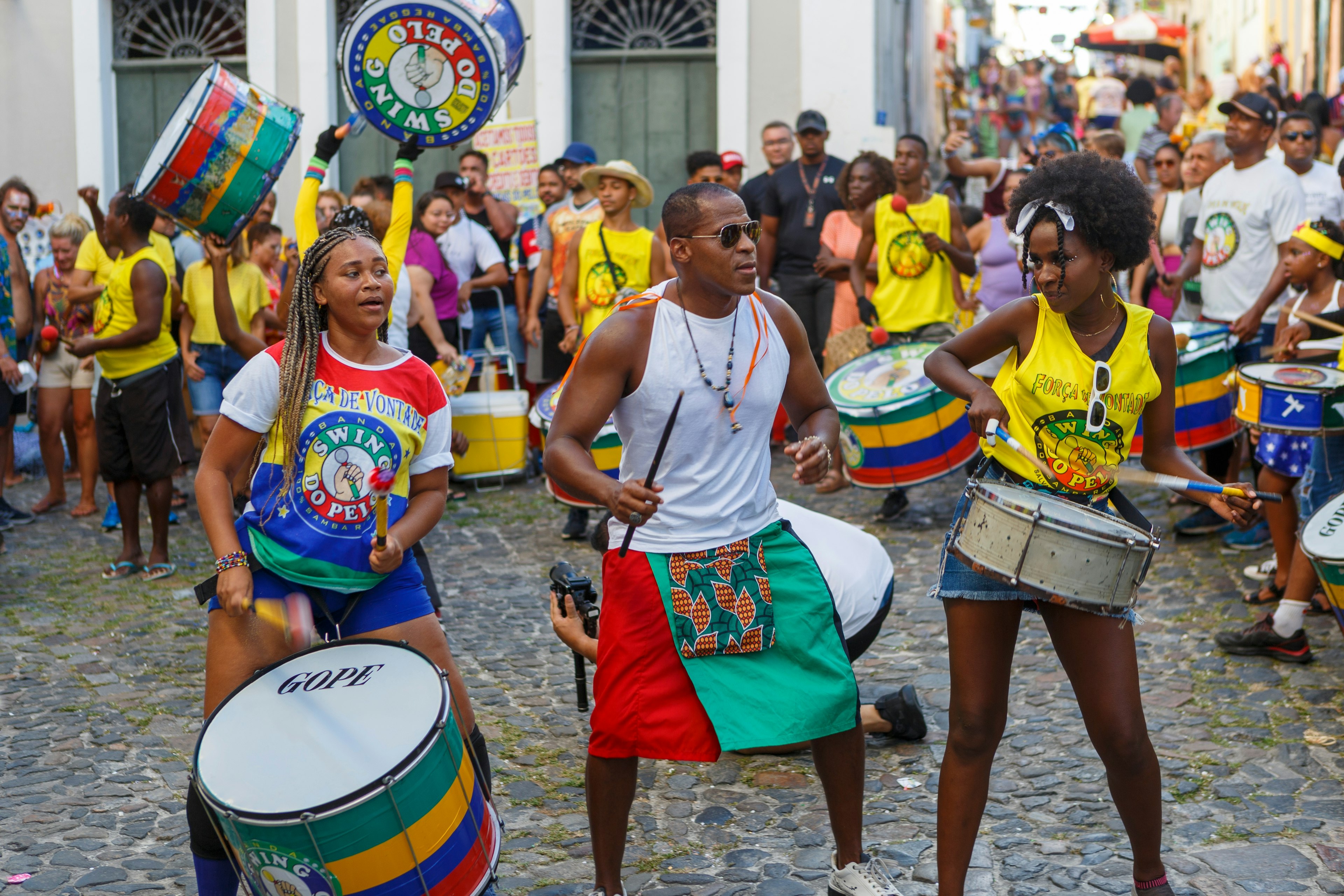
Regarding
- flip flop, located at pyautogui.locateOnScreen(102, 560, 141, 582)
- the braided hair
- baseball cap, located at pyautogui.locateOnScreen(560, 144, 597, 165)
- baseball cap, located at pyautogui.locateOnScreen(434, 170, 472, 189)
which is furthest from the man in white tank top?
baseball cap, located at pyautogui.locateOnScreen(560, 144, 597, 165)

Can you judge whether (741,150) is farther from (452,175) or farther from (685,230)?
(685,230)

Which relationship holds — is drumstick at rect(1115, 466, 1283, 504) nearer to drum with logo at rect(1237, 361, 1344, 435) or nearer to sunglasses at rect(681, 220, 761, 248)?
sunglasses at rect(681, 220, 761, 248)

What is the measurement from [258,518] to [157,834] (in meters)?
1.28

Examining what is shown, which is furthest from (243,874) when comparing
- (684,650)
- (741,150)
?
(741,150)

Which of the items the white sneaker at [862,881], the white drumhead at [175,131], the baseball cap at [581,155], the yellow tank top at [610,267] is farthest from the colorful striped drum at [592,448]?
the white sneaker at [862,881]

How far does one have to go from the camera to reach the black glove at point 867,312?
8.76m

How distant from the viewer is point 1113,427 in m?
3.49

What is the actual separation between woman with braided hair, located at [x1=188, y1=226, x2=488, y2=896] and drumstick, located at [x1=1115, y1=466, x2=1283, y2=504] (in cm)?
171

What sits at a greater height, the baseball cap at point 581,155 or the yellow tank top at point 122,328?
the baseball cap at point 581,155

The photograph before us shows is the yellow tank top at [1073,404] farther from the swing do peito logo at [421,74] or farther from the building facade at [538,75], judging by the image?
the building facade at [538,75]

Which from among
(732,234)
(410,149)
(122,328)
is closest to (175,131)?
(410,149)

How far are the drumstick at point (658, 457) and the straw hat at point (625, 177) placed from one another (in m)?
5.03

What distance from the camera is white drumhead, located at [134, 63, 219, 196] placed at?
18.5 ft

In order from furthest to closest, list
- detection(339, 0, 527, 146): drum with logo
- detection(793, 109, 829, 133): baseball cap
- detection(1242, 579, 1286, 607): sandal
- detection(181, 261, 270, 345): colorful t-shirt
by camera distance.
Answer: detection(793, 109, 829, 133): baseball cap → detection(181, 261, 270, 345): colorful t-shirt → detection(1242, 579, 1286, 607): sandal → detection(339, 0, 527, 146): drum with logo
